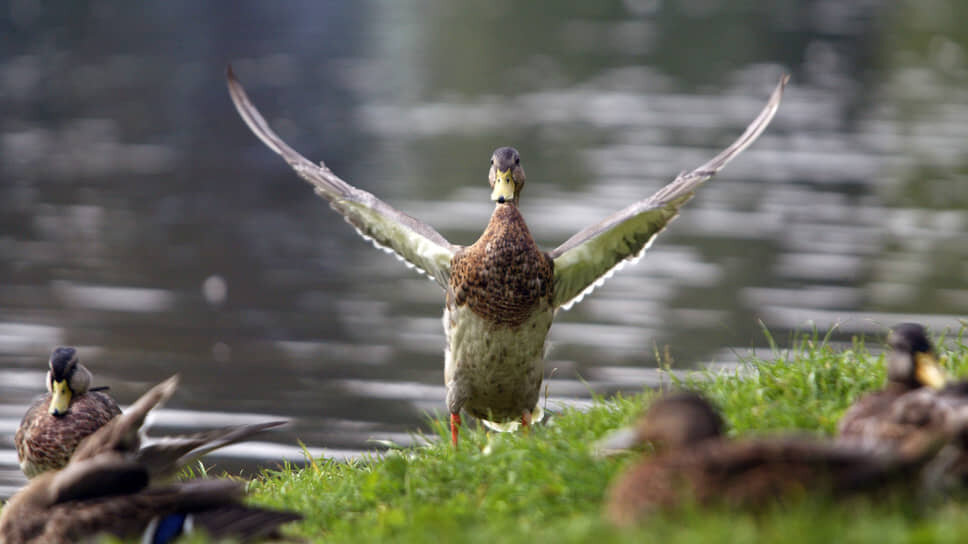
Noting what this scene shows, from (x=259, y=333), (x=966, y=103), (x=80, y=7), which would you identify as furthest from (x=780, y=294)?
(x=80, y=7)

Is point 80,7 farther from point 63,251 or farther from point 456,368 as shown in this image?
point 456,368

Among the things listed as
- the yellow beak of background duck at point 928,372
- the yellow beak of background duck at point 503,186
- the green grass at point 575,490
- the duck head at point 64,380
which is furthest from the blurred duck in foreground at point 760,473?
the duck head at point 64,380

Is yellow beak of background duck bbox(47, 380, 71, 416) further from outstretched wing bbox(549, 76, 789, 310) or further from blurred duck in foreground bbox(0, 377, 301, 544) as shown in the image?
outstretched wing bbox(549, 76, 789, 310)

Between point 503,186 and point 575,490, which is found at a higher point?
point 503,186

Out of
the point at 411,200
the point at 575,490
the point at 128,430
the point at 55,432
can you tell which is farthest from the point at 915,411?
the point at 411,200

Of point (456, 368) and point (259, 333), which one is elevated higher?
point (456, 368)

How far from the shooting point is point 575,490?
5305mm

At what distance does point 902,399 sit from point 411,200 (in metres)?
18.1

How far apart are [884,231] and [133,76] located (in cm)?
2361

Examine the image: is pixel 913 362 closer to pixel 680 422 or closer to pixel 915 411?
pixel 915 411

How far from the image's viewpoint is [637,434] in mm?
4680

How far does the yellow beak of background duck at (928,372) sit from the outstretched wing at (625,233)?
2527mm

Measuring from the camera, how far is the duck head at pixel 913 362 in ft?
16.3

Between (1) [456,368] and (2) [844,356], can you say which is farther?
(1) [456,368]
